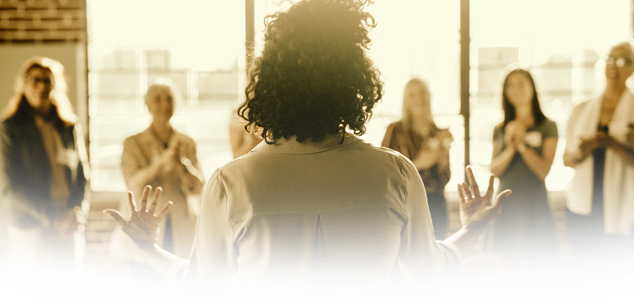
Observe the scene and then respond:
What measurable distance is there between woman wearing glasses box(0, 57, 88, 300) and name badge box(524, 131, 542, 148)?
2.78 meters

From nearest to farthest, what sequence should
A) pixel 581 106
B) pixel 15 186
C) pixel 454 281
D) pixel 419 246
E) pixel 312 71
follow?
pixel 312 71 → pixel 419 246 → pixel 15 186 → pixel 581 106 → pixel 454 281

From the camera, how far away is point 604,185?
2.89 metres

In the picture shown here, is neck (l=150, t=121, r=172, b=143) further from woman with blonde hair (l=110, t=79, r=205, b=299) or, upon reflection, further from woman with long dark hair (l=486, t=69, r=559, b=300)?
woman with long dark hair (l=486, t=69, r=559, b=300)

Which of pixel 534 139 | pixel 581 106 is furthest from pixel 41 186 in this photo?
pixel 581 106

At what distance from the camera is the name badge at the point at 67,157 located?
8.61ft

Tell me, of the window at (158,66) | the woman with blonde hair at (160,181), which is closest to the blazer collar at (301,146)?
the woman with blonde hair at (160,181)

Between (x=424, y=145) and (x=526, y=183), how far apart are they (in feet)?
2.27

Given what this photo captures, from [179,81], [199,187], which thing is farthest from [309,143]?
[179,81]

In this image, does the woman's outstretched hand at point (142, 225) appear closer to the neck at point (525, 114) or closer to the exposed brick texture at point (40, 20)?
the neck at point (525, 114)

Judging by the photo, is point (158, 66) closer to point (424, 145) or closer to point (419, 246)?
point (424, 145)

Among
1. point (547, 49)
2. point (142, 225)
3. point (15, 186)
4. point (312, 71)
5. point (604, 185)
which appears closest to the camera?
point (312, 71)

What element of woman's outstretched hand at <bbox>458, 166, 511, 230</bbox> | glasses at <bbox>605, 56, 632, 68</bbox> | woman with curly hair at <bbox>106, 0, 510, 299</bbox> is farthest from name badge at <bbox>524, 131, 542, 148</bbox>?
woman with curly hair at <bbox>106, 0, 510, 299</bbox>

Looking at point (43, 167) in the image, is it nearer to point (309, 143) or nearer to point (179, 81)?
point (179, 81)

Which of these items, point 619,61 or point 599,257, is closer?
point 619,61
